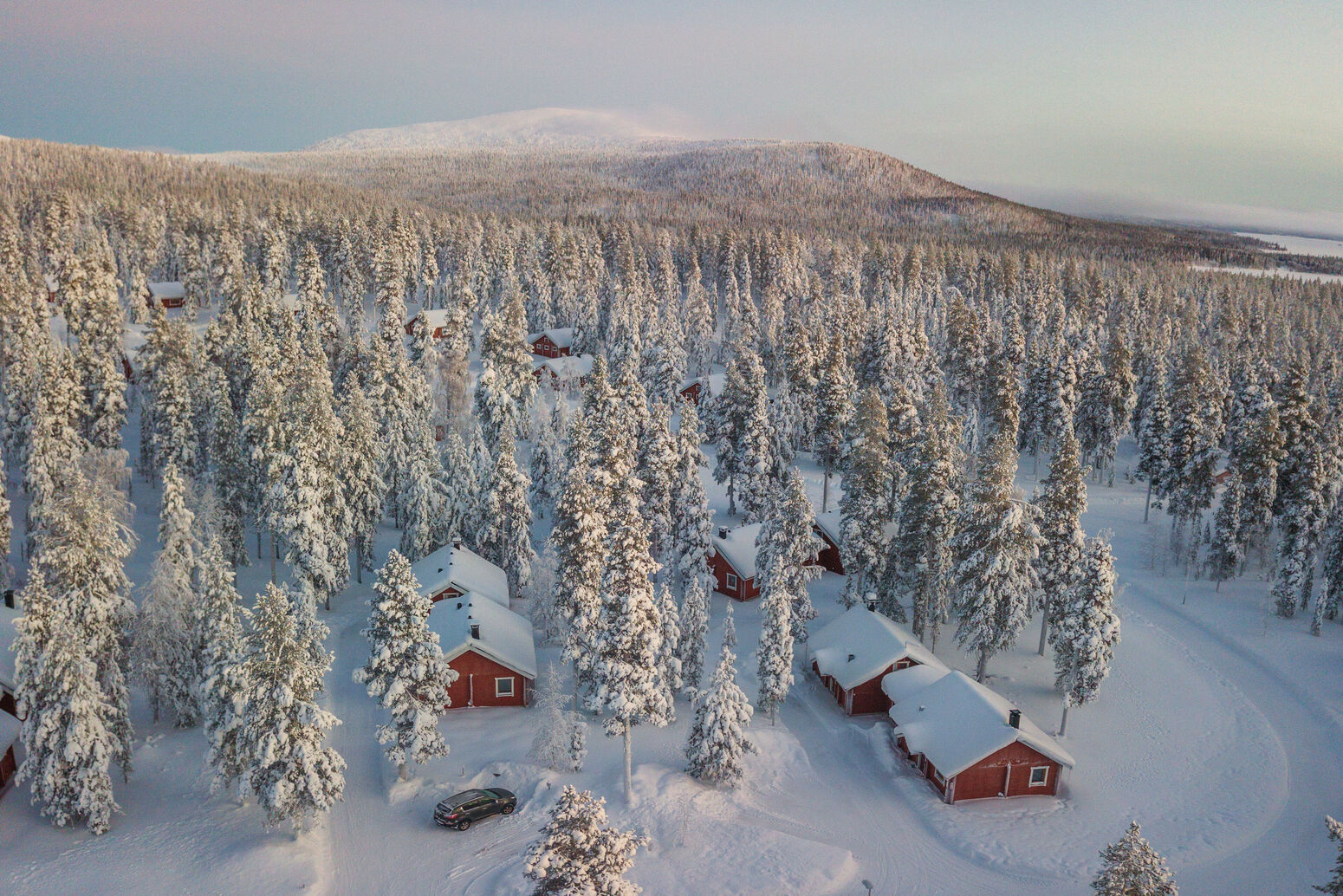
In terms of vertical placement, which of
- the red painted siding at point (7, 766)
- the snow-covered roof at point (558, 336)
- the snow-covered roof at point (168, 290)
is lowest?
the red painted siding at point (7, 766)

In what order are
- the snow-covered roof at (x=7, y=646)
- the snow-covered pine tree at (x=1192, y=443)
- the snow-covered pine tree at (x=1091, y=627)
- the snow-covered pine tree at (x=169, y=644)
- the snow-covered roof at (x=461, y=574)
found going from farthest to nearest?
the snow-covered pine tree at (x=1192, y=443), the snow-covered roof at (x=461, y=574), the snow-covered pine tree at (x=1091, y=627), the snow-covered pine tree at (x=169, y=644), the snow-covered roof at (x=7, y=646)

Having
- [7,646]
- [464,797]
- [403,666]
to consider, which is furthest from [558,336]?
[464,797]

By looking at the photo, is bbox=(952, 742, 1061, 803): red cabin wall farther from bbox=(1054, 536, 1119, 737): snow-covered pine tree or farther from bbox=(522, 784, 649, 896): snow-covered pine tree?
bbox=(522, 784, 649, 896): snow-covered pine tree

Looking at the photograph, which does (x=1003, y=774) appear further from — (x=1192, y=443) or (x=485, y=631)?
(x=1192, y=443)

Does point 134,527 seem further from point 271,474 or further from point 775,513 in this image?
point 775,513

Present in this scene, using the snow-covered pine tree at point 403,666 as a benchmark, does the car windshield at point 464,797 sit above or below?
below

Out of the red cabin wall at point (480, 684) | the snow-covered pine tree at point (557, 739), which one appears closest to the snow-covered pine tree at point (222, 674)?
the red cabin wall at point (480, 684)

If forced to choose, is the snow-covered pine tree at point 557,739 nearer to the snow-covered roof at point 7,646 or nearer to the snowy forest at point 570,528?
the snowy forest at point 570,528

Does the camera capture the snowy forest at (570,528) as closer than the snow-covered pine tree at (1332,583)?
Yes
